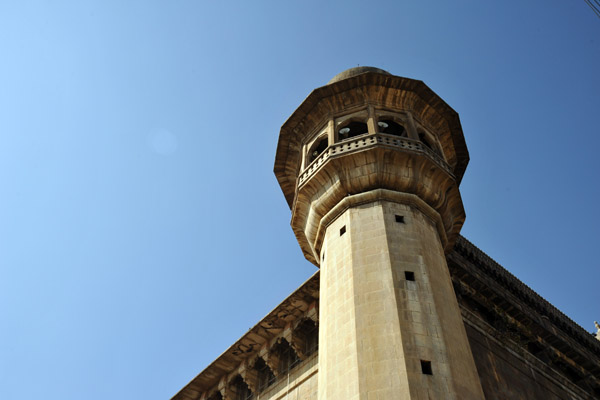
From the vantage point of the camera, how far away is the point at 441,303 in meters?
13.6

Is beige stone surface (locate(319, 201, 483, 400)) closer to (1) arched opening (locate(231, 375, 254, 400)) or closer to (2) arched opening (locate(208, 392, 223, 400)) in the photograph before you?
(1) arched opening (locate(231, 375, 254, 400))

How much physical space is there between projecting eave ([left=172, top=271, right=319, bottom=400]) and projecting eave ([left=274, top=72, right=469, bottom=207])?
4.30 metres

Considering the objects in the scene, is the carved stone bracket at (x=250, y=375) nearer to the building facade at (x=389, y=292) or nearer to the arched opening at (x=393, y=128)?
the building facade at (x=389, y=292)

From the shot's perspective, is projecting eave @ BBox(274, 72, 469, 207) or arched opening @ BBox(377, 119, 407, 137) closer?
projecting eave @ BBox(274, 72, 469, 207)

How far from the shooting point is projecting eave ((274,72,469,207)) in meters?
19.2

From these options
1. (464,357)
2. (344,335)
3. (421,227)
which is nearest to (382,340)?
(344,335)

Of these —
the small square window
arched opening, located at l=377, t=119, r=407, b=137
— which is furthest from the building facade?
arched opening, located at l=377, t=119, r=407, b=137

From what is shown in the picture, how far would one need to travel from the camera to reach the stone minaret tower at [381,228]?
12.1 metres

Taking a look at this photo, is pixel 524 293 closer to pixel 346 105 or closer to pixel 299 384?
pixel 299 384

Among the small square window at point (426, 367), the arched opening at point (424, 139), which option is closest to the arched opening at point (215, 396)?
the small square window at point (426, 367)

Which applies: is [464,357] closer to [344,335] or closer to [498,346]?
[344,335]

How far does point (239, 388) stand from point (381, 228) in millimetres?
9628

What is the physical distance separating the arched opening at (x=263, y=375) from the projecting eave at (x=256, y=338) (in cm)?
36

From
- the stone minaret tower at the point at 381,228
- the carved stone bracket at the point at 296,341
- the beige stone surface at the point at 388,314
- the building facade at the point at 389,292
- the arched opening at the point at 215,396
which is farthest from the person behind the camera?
the arched opening at the point at 215,396
